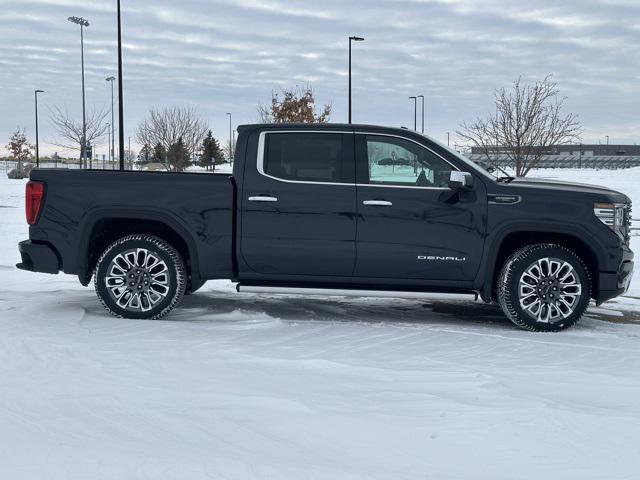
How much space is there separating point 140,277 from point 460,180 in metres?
3.06

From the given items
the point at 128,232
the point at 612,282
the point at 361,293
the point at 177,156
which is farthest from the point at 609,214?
the point at 177,156

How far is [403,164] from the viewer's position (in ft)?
24.4

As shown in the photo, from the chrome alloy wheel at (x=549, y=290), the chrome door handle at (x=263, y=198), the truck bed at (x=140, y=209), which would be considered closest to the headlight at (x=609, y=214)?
the chrome alloy wheel at (x=549, y=290)

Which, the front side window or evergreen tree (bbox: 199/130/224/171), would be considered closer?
the front side window

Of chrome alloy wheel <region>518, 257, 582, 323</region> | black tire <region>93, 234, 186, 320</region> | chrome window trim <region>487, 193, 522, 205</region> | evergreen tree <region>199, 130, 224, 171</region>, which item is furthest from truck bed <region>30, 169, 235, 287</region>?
evergreen tree <region>199, 130, 224, 171</region>

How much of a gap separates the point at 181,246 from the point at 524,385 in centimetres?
373

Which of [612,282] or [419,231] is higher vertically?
[419,231]

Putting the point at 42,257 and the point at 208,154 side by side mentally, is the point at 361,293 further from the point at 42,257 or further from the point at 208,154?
the point at 208,154

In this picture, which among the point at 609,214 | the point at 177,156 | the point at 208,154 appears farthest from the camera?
the point at 208,154

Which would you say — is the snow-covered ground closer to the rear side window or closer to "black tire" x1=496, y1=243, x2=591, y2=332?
"black tire" x1=496, y1=243, x2=591, y2=332

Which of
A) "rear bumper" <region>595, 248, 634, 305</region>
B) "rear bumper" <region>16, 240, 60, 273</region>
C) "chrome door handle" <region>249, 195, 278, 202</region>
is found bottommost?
"rear bumper" <region>595, 248, 634, 305</region>

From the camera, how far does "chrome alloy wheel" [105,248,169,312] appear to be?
7434 mm

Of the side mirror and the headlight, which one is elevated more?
the side mirror

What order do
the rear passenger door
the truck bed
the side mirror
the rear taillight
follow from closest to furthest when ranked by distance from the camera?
the side mirror
the rear passenger door
the truck bed
the rear taillight
